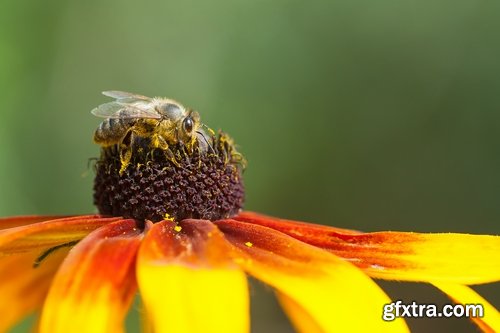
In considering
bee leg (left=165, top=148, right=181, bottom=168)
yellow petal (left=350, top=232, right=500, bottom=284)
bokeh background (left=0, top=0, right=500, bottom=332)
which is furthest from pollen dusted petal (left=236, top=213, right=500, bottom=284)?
bokeh background (left=0, top=0, right=500, bottom=332)

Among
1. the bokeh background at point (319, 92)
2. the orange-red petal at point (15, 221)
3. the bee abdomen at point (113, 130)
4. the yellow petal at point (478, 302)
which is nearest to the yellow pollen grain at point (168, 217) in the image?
the bee abdomen at point (113, 130)

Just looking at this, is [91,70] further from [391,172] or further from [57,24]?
[391,172]

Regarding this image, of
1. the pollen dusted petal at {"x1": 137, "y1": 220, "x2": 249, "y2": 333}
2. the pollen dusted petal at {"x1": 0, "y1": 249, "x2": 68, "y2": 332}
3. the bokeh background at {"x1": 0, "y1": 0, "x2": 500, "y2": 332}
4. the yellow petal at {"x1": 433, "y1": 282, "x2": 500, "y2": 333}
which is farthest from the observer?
the bokeh background at {"x1": 0, "y1": 0, "x2": 500, "y2": 332}

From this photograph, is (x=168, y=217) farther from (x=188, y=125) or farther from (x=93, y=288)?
(x=93, y=288)

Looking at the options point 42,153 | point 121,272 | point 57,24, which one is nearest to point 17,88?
point 42,153

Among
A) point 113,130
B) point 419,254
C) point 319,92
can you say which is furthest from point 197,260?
point 319,92

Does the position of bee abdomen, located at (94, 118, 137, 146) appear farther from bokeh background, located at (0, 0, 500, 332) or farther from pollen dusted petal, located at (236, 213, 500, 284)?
bokeh background, located at (0, 0, 500, 332)
